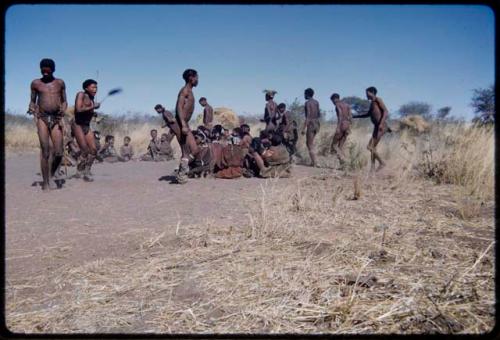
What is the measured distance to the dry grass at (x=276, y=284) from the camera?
2.86m

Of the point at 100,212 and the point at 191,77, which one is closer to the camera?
the point at 100,212

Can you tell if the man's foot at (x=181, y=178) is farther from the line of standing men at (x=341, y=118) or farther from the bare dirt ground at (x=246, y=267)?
the line of standing men at (x=341, y=118)

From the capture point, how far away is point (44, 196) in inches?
282

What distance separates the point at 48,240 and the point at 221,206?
248 centimetres

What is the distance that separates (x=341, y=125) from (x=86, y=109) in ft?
21.2

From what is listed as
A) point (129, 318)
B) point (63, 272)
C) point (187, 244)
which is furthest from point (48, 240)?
point (129, 318)

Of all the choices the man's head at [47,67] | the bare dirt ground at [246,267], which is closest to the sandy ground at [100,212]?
the bare dirt ground at [246,267]

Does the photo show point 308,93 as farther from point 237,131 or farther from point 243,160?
point 243,160

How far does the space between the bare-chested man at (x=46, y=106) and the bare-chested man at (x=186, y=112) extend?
6.89 ft

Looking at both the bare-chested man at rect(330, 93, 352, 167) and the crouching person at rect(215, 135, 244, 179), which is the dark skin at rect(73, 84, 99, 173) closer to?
the crouching person at rect(215, 135, 244, 179)

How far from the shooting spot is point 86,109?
29.2ft

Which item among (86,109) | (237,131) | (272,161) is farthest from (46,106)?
(237,131)

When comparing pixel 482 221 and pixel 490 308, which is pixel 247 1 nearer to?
pixel 490 308

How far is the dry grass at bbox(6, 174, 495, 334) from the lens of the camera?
9.39 ft
